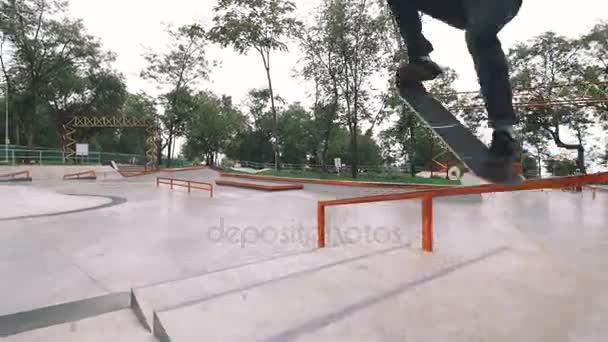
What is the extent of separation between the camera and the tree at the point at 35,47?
2316 centimetres

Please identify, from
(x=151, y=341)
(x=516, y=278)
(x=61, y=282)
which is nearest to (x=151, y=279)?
(x=61, y=282)

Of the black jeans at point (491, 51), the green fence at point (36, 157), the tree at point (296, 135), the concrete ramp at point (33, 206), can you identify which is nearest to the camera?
the black jeans at point (491, 51)

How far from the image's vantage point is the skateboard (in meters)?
1.38

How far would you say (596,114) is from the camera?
17.2 metres

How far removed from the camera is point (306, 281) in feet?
8.21

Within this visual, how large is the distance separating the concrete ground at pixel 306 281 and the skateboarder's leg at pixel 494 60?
1.09 meters

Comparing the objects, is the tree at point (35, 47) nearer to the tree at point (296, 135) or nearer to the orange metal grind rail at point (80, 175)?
the orange metal grind rail at point (80, 175)

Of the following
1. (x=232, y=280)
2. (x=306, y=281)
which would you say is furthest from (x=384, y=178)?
(x=232, y=280)

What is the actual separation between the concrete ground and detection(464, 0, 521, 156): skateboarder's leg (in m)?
1.09

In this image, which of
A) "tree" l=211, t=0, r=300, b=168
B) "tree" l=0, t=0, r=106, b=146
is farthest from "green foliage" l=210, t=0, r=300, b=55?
"tree" l=0, t=0, r=106, b=146

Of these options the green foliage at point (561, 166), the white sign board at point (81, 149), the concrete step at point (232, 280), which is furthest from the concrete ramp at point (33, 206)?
the green foliage at point (561, 166)

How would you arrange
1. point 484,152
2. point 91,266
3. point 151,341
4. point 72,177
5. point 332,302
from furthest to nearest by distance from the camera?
1. point 72,177
2. point 91,266
3. point 332,302
4. point 151,341
5. point 484,152

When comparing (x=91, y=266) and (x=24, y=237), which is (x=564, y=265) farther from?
(x=24, y=237)

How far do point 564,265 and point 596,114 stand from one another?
19575 millimetres
